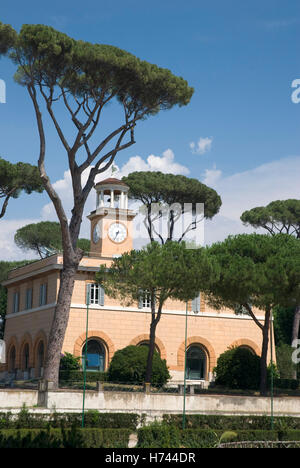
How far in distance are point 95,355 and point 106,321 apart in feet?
6.60

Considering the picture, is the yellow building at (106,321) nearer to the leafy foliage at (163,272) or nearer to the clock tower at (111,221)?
the clock tower at (111,221)

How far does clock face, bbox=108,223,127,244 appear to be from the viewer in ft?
152

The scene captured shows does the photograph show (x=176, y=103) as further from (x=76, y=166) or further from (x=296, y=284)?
(x=296, y=284)

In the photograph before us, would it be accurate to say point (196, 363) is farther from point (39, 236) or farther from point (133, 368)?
point (39, 236)

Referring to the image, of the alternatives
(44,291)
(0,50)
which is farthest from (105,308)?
(0,50)

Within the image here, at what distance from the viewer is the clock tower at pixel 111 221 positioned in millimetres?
46219

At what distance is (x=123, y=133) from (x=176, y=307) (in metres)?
14.6

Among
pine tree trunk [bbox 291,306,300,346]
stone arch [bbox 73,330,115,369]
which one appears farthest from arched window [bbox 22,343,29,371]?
pine tree trunk [bbox 291,306,300,346]

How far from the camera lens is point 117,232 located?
4653cm

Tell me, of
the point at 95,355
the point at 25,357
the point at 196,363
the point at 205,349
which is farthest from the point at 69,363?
the point at 205,349

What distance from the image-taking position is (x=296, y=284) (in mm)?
32875

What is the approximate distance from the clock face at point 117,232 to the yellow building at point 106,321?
0.21 feet

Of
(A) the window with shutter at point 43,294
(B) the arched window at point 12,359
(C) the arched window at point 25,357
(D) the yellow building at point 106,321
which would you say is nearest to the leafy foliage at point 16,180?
(D) the yellow building at point 106,321

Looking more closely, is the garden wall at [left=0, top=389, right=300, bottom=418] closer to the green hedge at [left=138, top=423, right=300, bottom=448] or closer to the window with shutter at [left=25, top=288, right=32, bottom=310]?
the green hedge at [left=138, top=423, right=300, bottom=448]
